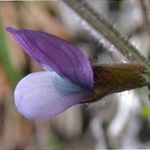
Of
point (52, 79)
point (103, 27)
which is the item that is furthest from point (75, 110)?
point (52, 79)

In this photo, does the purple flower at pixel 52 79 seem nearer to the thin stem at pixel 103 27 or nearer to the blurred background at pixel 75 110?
the thin stem at pixel 103 27

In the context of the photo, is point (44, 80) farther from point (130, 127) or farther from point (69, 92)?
point (130, 127)

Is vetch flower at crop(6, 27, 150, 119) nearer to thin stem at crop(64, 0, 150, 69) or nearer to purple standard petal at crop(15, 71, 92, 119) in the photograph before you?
purple standard petal at crop(15, 71, 92, 119)

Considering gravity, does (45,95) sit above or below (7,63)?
below

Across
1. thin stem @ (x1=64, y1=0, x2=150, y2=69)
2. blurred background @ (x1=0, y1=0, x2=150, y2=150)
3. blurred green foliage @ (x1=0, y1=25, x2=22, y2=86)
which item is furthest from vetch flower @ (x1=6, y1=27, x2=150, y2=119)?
blurred background @ (x1=0, y1=0, x2=150, y2=150)

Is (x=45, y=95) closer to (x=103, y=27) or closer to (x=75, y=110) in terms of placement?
(x=103, y=27)
